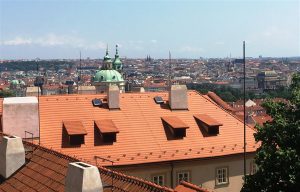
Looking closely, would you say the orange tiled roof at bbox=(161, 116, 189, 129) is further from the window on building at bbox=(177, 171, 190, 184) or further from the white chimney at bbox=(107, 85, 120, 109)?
the white chimney at bbox=(107, 85, 120, 109)

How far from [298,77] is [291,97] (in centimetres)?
113

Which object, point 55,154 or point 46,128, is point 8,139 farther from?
point 46,128

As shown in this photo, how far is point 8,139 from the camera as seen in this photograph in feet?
53.3

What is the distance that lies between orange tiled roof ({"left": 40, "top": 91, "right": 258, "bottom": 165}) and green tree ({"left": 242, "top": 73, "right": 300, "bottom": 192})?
27.9ft

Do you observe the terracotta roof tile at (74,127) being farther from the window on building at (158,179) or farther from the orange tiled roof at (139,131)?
the window on building at (158,179)

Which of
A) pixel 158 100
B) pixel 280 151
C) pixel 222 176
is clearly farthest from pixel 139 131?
pixel 280 151

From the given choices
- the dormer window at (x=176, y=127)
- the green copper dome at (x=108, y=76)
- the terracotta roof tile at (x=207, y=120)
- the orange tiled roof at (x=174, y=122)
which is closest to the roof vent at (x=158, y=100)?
the orange tiled roof at (x=174, y=122)

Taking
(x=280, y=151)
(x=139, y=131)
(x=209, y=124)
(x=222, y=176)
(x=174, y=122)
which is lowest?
(x=222, y=176)

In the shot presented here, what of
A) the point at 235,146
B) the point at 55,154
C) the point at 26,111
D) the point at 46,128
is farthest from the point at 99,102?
the point at 55,154

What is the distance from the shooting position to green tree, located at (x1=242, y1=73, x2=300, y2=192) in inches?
618

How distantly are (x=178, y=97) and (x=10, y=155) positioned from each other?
13.9 metres

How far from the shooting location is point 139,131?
1044 inches

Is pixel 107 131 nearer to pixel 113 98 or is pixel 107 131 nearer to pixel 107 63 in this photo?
pixel 113 98

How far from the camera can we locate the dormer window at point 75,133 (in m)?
24.8
